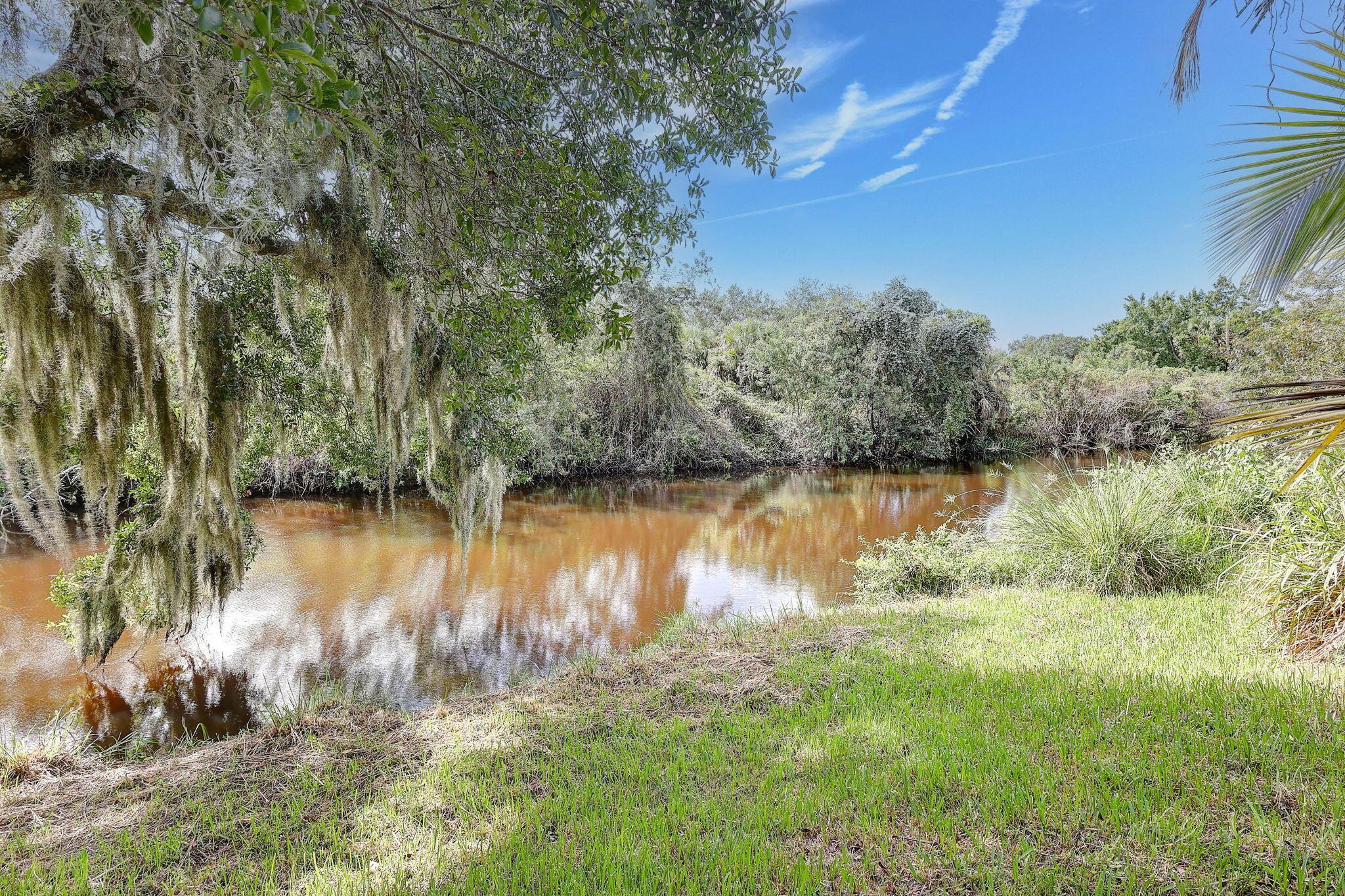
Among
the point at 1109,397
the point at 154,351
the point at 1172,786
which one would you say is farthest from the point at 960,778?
the point at 1109,397

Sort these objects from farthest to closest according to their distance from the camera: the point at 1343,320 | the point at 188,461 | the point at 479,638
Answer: the point at 1343,320 → the point at 479,638 → the point at 188,461

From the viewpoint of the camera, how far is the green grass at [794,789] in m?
1.88

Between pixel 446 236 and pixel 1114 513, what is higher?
pixel 446 236

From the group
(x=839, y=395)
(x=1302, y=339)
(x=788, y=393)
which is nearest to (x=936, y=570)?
(x=1302, y=339)

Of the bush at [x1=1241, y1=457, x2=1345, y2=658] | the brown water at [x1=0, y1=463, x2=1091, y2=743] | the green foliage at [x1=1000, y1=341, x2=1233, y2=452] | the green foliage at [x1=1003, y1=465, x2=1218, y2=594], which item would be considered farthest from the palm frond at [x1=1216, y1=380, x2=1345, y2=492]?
the green foliage at [x1=1000, y1=341, x2=1233, y2=452]

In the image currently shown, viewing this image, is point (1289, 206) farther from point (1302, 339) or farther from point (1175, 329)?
point (1175, 329)

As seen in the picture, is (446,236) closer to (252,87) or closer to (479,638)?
(252,87)

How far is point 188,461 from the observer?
4.17 metres

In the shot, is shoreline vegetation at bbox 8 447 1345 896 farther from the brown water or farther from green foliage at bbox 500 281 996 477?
green foliage at bbox 500 281 996 477

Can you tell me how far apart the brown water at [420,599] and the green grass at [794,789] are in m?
1.69

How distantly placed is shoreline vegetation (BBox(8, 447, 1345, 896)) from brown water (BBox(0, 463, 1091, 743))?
1.39m

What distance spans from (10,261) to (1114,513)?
308 inches

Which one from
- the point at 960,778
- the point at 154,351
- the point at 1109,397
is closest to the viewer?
the point at 960,778

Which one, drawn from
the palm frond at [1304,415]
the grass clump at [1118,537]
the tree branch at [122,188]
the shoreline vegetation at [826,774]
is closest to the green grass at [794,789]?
the shoreline vegetation at [826,774]
